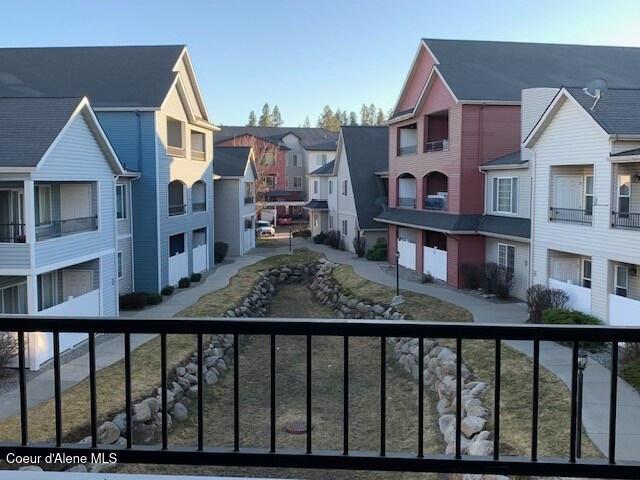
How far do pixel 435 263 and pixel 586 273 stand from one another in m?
8.65

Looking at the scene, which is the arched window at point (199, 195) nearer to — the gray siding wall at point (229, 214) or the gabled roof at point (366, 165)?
A: the gray siding wall at point (229, 214)

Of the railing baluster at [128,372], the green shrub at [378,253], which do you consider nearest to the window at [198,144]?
the green shrub at [378,253]

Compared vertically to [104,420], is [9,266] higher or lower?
higher

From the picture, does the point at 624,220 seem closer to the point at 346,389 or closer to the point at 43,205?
the point at 346,389

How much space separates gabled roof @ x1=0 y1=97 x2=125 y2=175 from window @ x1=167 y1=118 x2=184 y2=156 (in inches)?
370

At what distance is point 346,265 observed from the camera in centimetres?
3161

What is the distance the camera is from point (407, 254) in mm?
30484

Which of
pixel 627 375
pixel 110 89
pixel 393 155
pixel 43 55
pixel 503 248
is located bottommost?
pixel 627 375

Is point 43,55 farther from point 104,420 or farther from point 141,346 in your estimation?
point 104,420

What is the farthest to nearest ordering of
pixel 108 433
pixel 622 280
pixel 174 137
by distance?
pixel 174 137
pixel 622 280
pixel 108 433

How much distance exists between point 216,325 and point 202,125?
27.3 m

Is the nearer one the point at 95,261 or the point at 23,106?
the point at 23,106

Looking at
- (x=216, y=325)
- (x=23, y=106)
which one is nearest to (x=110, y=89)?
(x=23, y=106)

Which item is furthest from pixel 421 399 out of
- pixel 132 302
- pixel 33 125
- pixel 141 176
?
pixel 141 176
